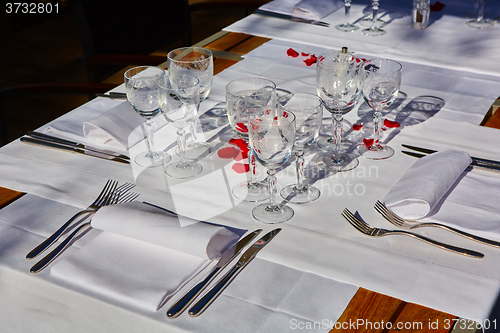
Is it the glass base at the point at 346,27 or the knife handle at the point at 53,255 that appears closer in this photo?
the knife handle at the point at 53,255

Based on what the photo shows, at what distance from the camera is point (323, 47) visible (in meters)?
1.84

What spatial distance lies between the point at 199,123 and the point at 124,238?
51 centimetres

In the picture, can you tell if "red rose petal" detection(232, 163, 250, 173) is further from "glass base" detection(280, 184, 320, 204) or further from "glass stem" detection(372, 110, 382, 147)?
"glass stem" detection(372, 110, 382, 147)

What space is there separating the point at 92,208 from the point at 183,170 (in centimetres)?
23

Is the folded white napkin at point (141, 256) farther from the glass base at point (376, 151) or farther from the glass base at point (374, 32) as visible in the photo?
the glass base at point (374, 32)

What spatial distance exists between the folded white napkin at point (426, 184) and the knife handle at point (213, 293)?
0.35m

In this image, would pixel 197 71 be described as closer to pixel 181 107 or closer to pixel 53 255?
pixel 181 107

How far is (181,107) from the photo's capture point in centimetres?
116

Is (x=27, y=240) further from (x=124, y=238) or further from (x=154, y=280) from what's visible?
(x=154, y=280)

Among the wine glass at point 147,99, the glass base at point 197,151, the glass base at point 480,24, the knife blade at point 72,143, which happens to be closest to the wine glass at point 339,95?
the glass base at point 197,151

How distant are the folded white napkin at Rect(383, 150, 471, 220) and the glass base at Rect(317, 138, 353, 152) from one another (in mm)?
187

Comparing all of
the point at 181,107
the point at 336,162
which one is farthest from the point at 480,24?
the point at 181,107

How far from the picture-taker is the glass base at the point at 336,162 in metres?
1.17

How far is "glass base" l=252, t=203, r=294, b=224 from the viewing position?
39.7 inches
